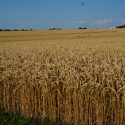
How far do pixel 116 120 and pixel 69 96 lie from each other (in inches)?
51.7

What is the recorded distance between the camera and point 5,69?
10586 millimetres

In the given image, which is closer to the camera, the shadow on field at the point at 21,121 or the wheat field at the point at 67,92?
the wheat field at the point at 67,92

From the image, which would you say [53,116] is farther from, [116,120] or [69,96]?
[116,120]

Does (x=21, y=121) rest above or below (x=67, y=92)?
below


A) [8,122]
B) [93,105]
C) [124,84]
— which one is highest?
[124,84]

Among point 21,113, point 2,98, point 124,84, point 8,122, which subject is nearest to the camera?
point 124,84

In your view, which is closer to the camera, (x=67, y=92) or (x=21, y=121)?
(x=67, y=92)

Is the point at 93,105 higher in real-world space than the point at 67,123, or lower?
higher

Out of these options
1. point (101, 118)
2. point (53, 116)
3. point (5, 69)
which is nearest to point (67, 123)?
point (53, 116)

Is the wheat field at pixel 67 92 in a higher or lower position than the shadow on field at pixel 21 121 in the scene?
higher

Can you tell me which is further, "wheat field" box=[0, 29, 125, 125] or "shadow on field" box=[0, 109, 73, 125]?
"shadow on field" box=[0, 109, 73, 125]

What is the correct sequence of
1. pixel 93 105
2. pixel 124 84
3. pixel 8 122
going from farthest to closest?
pixel 8 122, pixel 93 105, pixel 124 84

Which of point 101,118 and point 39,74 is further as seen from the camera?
point 39,74

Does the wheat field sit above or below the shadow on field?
above
